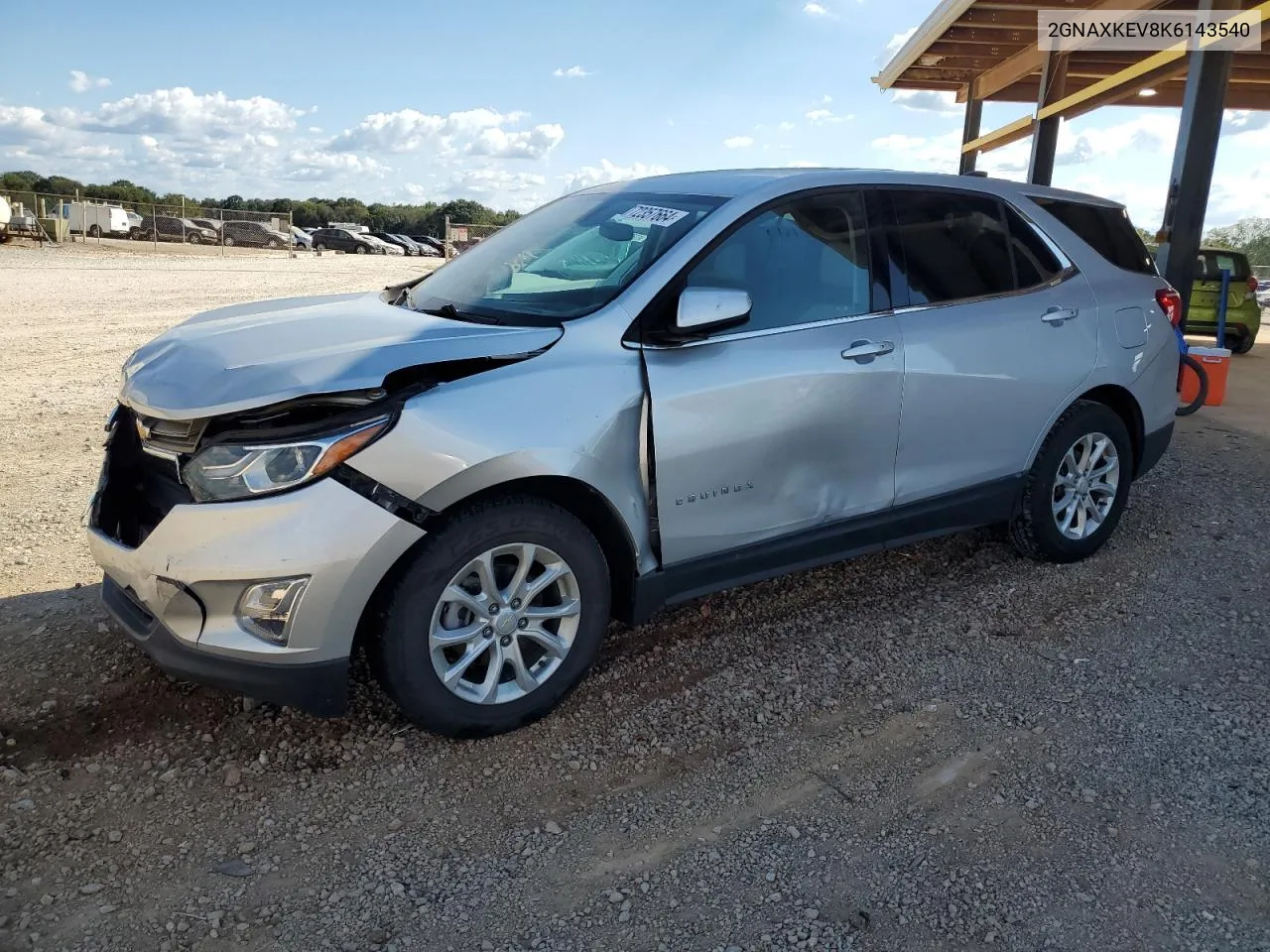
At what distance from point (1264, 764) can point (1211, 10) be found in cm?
902

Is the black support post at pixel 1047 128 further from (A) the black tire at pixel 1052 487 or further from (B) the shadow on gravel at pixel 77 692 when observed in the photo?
(B) the shadow on gravel at pixel 77 692

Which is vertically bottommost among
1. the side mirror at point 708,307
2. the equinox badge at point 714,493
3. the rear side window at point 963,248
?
the equinox badge at point 714,493

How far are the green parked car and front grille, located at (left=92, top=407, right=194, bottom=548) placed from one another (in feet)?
45.9

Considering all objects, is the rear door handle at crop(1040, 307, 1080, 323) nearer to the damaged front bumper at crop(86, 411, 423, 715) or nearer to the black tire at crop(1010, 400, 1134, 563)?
the black tire at crop(1010, 400, 1134, 563)

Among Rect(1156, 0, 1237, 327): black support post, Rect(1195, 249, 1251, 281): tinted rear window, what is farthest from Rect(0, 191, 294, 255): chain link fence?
Rect(1156, 0, 1237, 327): black support post

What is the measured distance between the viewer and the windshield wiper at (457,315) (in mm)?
3367

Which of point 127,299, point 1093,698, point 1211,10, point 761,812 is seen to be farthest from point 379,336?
point 127,299

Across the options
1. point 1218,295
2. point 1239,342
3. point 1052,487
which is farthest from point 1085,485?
point 1239,342

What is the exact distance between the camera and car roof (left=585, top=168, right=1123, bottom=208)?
3.67 metres

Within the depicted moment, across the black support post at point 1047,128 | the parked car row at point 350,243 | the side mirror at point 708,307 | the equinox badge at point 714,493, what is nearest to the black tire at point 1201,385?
the equinox badge at point 714,493

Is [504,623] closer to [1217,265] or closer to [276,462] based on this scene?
[276,462]

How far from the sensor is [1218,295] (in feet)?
44.1

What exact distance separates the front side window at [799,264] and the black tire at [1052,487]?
52.2 inches

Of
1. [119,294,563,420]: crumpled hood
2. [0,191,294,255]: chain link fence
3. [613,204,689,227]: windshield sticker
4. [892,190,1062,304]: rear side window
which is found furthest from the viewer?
[0,191,294,255]: chain link fence
